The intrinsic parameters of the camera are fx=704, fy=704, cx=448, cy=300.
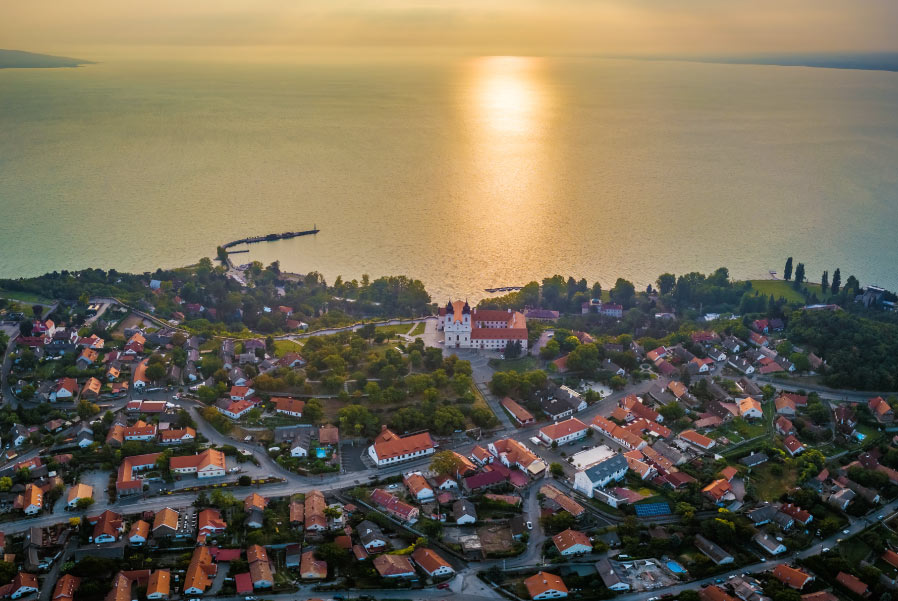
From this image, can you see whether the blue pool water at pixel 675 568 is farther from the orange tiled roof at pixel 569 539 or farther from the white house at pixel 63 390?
the white house at pixel 63 390

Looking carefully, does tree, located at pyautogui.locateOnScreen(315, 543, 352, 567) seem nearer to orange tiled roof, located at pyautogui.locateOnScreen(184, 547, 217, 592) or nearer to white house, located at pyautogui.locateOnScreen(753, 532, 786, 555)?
orange tiled roof, located at pyautogui.locateOnScreen(184, 547, 217, 592)

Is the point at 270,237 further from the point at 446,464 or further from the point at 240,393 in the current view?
the point at 446,464

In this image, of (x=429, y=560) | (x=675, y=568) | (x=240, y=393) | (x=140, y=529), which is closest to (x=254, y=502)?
(x=140, y=529)

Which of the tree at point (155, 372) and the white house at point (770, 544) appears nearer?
the white house at point (770, 544)

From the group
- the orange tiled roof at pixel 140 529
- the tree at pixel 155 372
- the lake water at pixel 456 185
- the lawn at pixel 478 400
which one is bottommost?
the orange tiled roof at pixel 140 529

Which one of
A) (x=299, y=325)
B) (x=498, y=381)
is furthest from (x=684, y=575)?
(x=299, y=325)

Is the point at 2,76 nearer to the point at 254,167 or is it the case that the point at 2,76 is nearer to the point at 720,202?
the point at 254,167

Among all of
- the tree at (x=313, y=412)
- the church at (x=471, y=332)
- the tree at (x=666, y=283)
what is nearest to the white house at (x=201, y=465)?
the tree at (x=313, y=412)
